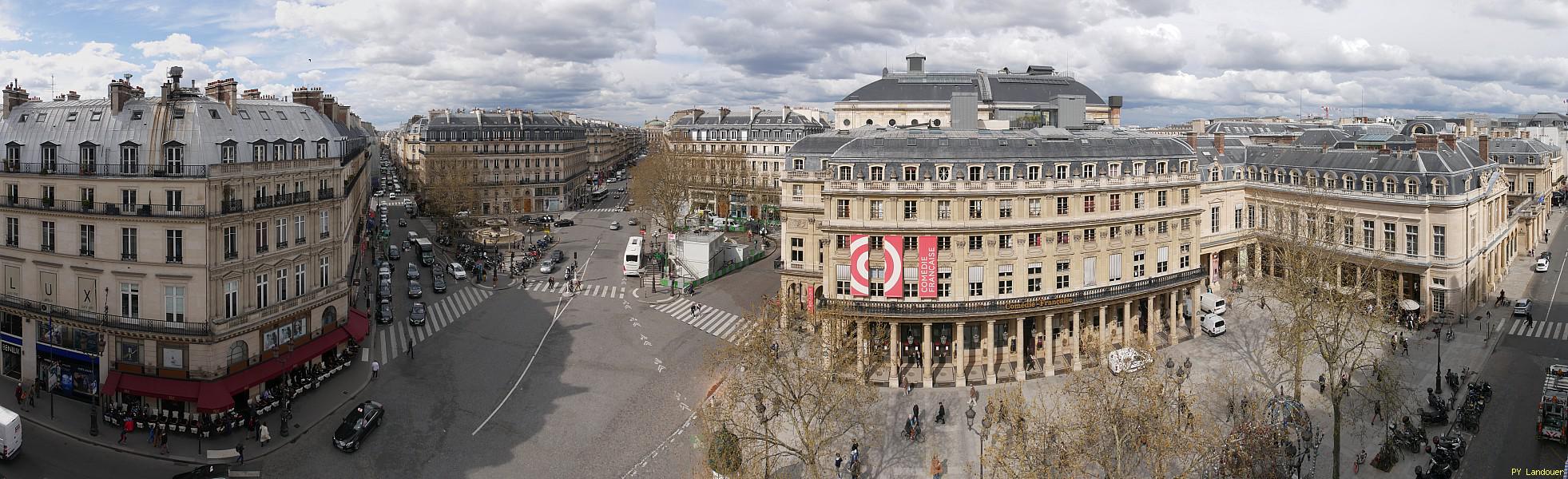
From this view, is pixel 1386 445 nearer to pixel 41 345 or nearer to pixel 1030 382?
pixel 1030 382

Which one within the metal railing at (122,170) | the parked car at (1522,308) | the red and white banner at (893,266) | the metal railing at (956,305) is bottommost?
the parked car at (1522,308)

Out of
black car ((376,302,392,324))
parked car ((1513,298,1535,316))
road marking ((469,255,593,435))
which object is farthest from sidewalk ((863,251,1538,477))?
black car ((376,302,392,324))

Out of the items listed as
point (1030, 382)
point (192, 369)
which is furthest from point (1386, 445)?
point (192, 369)

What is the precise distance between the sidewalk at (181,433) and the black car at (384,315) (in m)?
15.6

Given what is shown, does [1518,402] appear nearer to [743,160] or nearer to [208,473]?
[208,473]

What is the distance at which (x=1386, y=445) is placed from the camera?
40188 mm

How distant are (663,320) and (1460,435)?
159ft

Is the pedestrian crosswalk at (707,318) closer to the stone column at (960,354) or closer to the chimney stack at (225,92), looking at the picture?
the stone column at (960,354)

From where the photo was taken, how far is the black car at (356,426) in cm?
4184

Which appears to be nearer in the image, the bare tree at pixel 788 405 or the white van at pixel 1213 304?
the bare tree at pixel 788 405

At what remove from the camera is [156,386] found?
44.4 m

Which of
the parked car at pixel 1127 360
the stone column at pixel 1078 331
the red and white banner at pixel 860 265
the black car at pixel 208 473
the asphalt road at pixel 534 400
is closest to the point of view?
the parked car at pixel 1127 360

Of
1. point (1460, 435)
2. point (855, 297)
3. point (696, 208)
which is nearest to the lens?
point (1460, 435)

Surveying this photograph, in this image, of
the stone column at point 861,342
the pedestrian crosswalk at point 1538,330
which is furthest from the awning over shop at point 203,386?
the pedestrian crosswalk at point 1538,330
